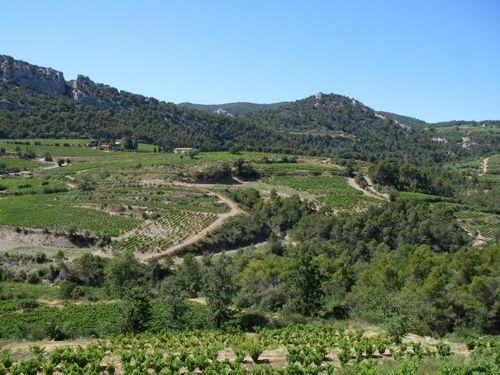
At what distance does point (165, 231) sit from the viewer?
9181 centimetres

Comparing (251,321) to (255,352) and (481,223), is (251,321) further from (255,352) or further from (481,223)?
(481,223)

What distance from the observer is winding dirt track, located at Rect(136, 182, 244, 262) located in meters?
81.6

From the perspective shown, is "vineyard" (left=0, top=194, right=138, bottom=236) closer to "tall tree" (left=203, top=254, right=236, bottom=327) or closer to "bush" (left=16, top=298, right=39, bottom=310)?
"bush" (left=16, top=298, right=39, bottom=310)

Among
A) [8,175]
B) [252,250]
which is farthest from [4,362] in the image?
[8,175]

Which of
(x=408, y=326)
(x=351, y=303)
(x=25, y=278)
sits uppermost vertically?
(x=408, y=326)

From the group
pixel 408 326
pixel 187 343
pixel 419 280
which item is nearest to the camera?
pixel 187 343

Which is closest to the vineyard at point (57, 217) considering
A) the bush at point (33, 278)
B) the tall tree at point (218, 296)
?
the bush at point (33, 278)

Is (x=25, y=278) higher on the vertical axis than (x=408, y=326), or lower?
lower

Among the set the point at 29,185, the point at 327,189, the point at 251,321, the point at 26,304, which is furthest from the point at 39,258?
the point at 327,189

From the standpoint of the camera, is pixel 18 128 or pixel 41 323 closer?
pixel 41 323

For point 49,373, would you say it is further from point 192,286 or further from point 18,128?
point 18,128

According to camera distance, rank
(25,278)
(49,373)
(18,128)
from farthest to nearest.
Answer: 1. (18,128)
2. (25,278)
3. (49,373)

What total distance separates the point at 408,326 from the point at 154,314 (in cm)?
2521

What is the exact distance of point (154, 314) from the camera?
5019 cm
